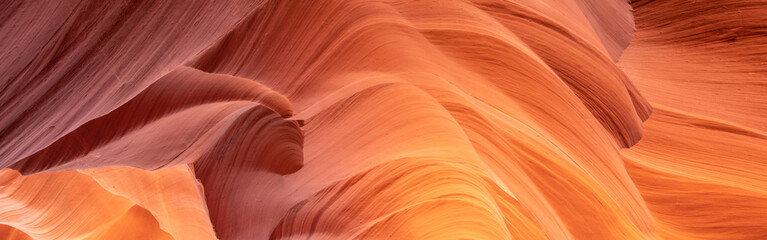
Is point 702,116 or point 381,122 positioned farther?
point 702,116

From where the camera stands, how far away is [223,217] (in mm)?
1271

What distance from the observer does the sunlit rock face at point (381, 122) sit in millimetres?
1119

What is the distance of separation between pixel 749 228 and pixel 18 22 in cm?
238

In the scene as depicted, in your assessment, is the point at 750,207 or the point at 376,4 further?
the point at 376,4

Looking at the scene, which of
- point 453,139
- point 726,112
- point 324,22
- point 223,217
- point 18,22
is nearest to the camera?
point 453,139

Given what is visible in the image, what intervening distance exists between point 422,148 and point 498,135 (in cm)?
19

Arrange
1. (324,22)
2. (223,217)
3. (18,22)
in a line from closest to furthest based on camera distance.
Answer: (223,217)
(324,22)
(18,22)

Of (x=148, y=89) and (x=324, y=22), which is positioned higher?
(x=324, y=22)

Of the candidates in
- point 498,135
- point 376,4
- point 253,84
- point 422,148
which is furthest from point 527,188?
point 253,84

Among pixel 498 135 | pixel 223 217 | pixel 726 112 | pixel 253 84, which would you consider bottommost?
pixel 223 217

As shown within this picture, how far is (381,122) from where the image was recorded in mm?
1193

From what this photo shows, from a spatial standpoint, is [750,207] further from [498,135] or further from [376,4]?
[376,4]

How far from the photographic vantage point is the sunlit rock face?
1.12 metres

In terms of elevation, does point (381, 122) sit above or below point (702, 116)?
below
